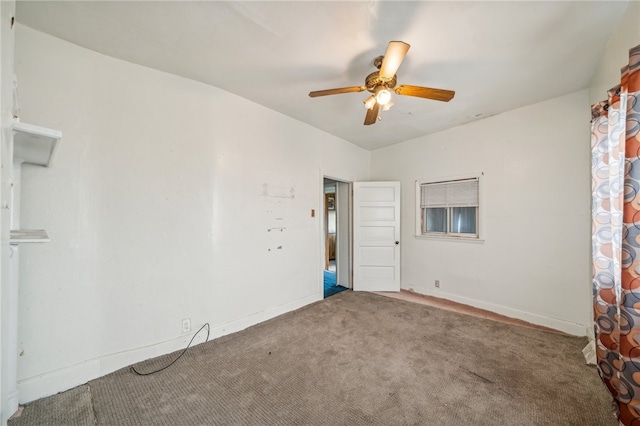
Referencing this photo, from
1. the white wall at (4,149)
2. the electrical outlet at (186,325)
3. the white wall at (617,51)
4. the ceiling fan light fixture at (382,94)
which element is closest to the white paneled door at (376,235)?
the ceiling fan light fixture at (382,94)

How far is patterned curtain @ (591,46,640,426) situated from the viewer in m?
1.17

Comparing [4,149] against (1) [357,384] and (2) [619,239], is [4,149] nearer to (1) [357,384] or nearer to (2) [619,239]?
(1) [357,384]

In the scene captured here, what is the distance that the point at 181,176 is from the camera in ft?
7.42

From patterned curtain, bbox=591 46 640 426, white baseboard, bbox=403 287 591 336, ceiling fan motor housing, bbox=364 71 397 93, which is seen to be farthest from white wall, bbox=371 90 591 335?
ceiling fan motor housing, bbox=364 71 397 93

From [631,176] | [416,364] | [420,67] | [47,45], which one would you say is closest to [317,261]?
[416,364]

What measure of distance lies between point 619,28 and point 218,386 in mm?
3909

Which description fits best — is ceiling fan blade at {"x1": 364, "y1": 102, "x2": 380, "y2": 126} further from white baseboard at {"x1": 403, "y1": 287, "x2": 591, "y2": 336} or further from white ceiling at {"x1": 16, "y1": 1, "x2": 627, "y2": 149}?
white baseboard at {"x1": 403, "y1": 287, "x2": 591, "y2": 336}

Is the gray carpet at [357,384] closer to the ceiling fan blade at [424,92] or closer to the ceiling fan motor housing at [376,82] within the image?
the ceiling fan blade at [424,92]

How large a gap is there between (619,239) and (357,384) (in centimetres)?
208

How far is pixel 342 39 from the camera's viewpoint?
1.78 meters

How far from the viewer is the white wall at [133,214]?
5.52 ft

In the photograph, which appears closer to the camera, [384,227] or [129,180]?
[129,180]

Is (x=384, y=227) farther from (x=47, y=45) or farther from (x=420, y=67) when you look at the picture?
(x=47, y=45)

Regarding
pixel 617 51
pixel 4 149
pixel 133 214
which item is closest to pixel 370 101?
pixel 617 51
